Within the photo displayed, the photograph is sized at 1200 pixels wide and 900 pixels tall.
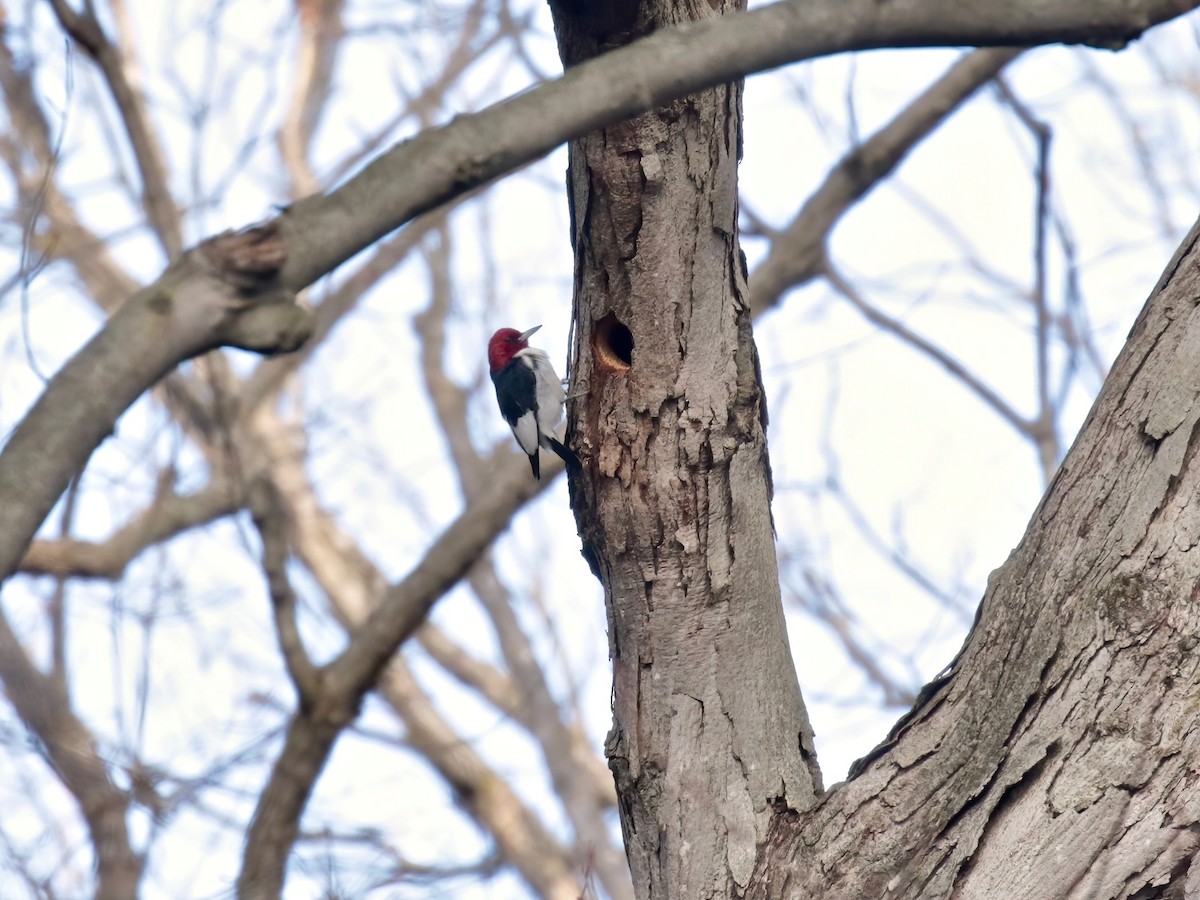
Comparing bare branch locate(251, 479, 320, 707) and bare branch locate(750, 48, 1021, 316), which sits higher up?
bare branch locate(750, 48, 1021, 316)

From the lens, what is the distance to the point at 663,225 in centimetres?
298

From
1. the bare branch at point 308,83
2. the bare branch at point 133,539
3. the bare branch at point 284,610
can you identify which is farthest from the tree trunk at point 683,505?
the bare branch at point 308,83

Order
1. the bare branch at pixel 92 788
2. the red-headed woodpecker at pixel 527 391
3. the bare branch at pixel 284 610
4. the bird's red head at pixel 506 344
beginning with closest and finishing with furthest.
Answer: the bare branch at pixel 284 610
the bare branch at pixel 92 788
the red-headed woodpecker at pixel 527 391
the bird's red head at pixel 506 344

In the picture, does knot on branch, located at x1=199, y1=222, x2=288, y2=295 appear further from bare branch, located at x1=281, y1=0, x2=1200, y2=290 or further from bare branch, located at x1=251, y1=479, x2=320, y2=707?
bare branch, located at x1=251, y1=479, x2=320, y2=707

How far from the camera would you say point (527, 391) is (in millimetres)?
5785

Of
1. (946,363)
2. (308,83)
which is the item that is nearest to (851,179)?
(946,363)

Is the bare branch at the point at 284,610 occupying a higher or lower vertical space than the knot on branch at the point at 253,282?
higher

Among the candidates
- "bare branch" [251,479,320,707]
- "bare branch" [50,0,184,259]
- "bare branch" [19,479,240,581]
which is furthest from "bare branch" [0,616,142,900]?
"bare branch" [50,0,184,259]

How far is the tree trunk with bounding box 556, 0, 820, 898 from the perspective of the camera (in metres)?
2.95

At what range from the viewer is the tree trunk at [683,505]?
295 cm

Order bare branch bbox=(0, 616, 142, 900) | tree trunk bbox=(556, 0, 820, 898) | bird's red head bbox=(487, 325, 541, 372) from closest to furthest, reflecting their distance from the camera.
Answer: tree trunk bbox=(556, 0, 820, 898) < bare branch bbox=(0, 616, 142, 900) < bird's red head bbox=(487, 325, 541, 372)

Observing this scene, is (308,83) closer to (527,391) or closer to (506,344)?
(506,344)

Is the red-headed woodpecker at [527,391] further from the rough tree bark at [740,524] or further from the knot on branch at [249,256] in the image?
the knot on branch at [249,256]

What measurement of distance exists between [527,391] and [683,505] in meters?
2.89
